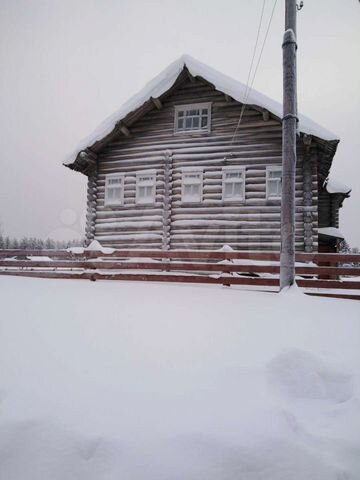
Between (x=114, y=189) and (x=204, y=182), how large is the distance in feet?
13.3

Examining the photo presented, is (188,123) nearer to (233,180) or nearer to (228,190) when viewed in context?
(233,180)

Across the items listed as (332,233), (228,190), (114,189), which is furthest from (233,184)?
(332,233)

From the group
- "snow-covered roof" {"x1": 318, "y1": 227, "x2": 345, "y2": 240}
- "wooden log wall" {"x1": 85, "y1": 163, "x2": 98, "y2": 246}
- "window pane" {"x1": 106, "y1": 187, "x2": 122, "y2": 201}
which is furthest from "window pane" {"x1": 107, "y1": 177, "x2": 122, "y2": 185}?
"snow-covered roof" {"x1": 318, "y1": 227, "x2": 345, "y2": 240}

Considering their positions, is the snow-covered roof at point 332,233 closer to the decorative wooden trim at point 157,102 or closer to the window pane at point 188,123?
the window pane at point 188,123

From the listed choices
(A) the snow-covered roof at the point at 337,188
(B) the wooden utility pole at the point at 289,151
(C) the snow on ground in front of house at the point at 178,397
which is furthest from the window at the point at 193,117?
(C) the snow on ground in front of house at the point at 178,397

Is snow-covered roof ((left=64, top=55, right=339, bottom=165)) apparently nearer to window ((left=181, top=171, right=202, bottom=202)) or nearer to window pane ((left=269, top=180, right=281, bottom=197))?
window pane ((left=269, top=180, right=281, bottom=197))

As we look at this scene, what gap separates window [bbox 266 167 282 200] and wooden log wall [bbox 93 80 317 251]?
0.19m

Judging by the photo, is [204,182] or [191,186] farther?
[191,186]

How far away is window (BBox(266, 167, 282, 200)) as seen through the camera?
11.0 metres

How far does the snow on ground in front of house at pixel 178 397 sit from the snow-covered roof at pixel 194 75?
869 centimetres

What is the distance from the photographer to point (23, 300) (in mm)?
5527

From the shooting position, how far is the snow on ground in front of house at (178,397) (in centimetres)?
173

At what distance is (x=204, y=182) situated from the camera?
11750 millimetres

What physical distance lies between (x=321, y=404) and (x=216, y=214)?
948 centimetres
